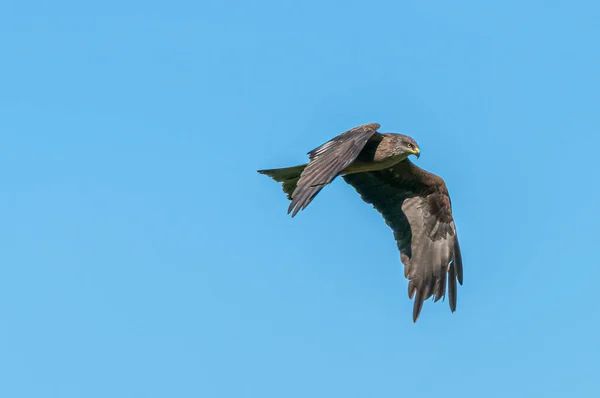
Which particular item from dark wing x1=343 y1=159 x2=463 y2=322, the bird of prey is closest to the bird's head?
the bird of prey

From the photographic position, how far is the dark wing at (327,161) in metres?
12.9

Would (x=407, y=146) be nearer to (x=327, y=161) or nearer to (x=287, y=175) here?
(x=287, y=175)

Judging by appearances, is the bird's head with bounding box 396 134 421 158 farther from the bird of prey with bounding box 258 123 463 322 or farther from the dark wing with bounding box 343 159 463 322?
the dark wing with bounding box 343 159 463 322

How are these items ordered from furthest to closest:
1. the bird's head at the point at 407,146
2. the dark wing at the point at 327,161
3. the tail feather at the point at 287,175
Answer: the tail feather at the point at 287,175, the bird's head at the point at 407,146, the dark wing at the point at 327,161

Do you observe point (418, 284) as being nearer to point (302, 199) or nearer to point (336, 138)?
point (336, 138)

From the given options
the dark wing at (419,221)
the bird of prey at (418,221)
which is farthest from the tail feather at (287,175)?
the dark wing at (419,221)

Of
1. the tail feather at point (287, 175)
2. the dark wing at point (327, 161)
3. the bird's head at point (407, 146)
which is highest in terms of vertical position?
the bird's head at point (407, 146)

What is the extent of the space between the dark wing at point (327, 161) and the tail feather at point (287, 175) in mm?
1164

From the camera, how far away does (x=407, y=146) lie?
1577cm

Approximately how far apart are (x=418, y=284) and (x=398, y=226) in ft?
3.27

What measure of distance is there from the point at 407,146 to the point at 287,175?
1857 millimetres

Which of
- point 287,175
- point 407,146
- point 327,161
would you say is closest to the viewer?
point 327,161

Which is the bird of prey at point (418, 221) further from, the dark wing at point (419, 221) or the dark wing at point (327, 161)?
the dark wing at point (327, 161)

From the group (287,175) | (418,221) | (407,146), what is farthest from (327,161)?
(418,221)
